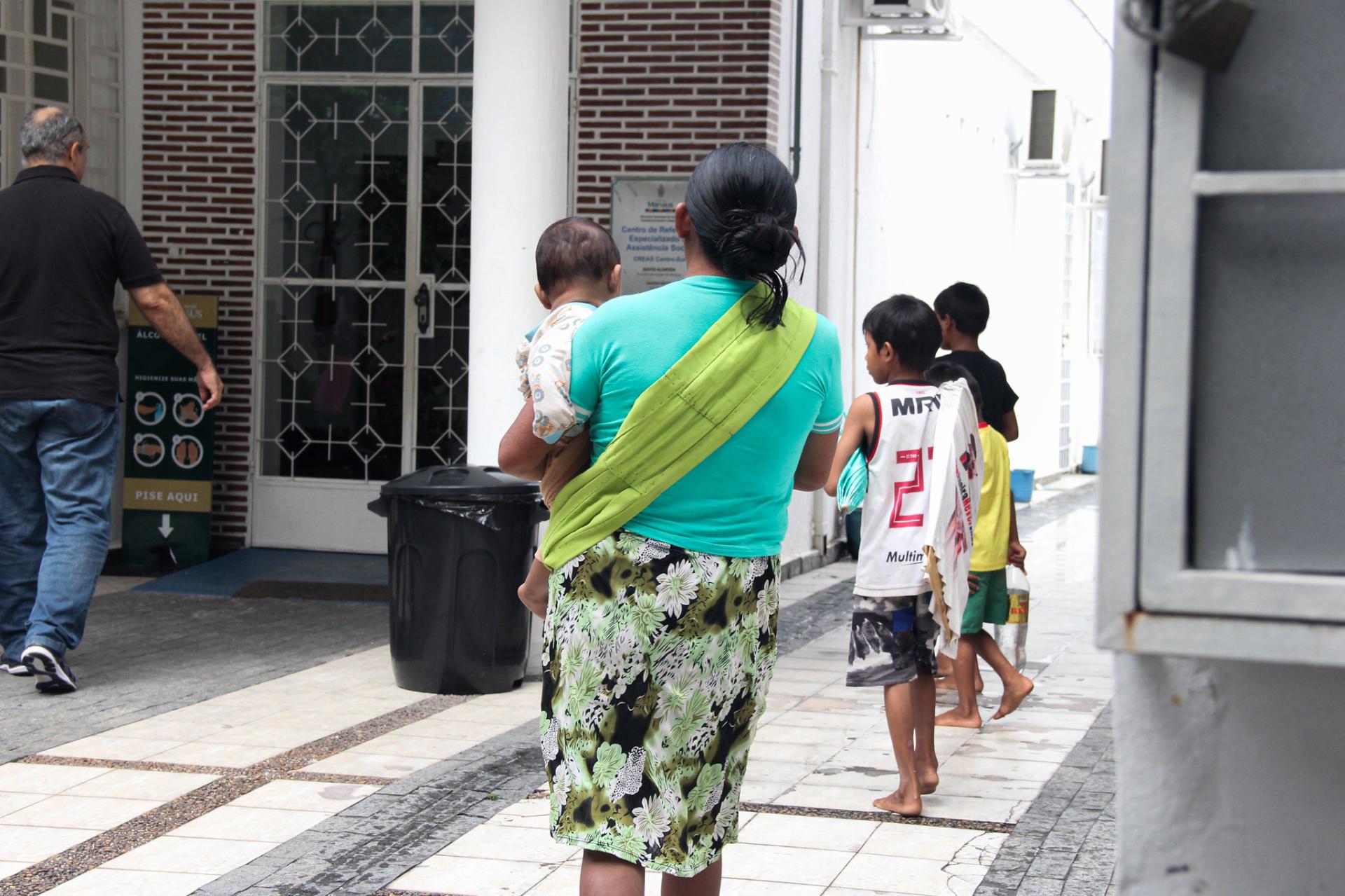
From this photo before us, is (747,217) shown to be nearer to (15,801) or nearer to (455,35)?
(15,801)

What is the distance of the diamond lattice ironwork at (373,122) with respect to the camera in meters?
10.4

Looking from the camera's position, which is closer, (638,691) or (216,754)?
(638,691)

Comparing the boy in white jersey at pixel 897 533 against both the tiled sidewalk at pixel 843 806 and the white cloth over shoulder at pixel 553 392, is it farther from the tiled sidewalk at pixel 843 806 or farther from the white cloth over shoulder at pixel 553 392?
the white cloth over shoulder at pixel 553 392

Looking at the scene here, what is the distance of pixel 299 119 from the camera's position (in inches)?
410

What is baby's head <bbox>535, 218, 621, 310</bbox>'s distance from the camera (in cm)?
396

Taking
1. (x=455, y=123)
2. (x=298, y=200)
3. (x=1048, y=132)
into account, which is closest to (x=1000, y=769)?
(x=455, y=123)

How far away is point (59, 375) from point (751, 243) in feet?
14.1

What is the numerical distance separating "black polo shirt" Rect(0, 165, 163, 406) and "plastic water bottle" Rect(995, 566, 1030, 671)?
3671 millimetres

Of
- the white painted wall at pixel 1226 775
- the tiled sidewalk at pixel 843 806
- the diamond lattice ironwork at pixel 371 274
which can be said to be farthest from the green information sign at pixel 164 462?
the white painted wall at pixel 1226 775

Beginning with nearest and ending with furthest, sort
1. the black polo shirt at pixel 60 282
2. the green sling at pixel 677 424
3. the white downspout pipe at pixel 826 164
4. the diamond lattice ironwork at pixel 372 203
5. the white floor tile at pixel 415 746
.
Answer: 1. the green sling at pixel 677 424
2. the white floor tile at pixel 415 746
3. the black polo shirt at pixel 60 282
4. the diamond lattice ironwork at pixel 372 203
5. the white downspout pipe at pixel 826 164

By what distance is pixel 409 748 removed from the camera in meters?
5.59

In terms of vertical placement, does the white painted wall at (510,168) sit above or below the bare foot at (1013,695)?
above

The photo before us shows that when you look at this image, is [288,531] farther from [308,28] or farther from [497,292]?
[497,292]

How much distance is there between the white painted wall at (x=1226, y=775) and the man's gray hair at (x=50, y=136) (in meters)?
5.81
